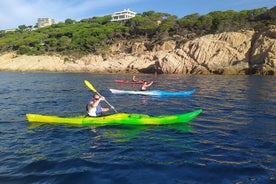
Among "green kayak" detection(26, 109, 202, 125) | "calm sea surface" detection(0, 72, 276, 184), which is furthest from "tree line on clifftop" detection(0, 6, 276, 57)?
"calm sea surface" detection(0, 72, 276, 184)

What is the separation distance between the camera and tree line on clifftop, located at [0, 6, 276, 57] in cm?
5844

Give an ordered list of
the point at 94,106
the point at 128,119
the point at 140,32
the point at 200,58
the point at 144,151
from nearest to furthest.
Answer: the point at 144,151, the point at 128,119, the point at 94,106, the point at 200,58, the point at 140,32

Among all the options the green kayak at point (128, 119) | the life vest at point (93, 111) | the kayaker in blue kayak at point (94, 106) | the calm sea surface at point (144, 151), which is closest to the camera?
the calm sea surface at point (144, 151)

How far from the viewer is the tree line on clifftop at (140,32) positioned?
5844cm

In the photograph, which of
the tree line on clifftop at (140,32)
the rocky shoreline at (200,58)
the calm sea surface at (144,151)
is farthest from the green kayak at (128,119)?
the tree line on clifftop at (140,32)

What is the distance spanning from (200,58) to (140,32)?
27.3m

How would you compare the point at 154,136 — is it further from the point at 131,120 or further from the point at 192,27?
the point at 192,27

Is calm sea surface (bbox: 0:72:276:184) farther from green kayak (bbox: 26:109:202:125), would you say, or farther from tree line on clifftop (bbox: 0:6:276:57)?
tree line on clifftop (bbox: 0:6:276:57)

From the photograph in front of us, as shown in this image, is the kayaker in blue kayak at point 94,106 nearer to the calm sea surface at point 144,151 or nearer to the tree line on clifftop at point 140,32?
the calm sea surface at point 144,151

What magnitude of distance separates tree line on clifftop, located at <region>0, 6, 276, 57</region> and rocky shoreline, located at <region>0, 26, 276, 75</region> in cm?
422

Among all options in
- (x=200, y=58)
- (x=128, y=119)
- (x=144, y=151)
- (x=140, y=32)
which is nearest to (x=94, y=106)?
(x=128, y=119)

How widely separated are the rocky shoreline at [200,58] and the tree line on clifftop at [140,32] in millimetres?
4219

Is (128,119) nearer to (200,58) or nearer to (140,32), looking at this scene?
(200,58)

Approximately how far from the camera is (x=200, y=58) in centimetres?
4900
